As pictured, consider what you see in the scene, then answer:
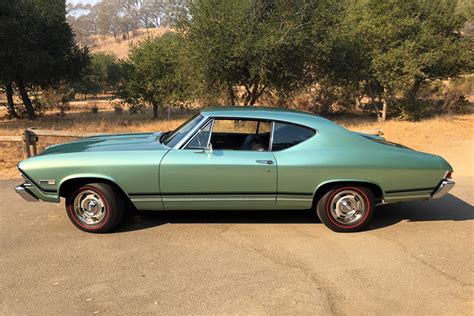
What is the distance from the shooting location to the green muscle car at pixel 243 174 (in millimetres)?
4352

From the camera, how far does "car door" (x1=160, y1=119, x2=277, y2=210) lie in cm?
434

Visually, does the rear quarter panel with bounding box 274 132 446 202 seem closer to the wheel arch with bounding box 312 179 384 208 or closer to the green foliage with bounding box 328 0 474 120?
the wheel arch with bounding box 312 179 384 208

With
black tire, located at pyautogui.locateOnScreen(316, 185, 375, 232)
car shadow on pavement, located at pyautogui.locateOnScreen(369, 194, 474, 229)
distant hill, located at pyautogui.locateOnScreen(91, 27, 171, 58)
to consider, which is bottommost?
car shadow on pavement, located at pyautogui.locateOnScreen(369, 194, 474, 229)

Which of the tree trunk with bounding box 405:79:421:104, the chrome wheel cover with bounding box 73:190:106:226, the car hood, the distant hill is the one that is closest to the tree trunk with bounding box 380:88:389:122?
the tree trunk with bounding box 405:79:421:104

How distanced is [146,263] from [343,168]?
237cm

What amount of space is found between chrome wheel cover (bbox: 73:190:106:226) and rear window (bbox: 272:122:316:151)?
211 cm

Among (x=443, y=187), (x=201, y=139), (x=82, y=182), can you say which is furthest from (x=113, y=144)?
(x=443, y=187)

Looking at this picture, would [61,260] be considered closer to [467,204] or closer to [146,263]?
[146,263]

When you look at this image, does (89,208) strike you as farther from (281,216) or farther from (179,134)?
(281,216)

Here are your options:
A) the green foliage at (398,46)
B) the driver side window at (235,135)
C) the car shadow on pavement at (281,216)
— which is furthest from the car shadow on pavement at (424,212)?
the green foliage at (398,46)

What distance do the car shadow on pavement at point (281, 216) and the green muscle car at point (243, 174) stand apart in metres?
0.44

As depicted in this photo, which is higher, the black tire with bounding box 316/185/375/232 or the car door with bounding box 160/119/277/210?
the car door with bounding box 160/119/277/210

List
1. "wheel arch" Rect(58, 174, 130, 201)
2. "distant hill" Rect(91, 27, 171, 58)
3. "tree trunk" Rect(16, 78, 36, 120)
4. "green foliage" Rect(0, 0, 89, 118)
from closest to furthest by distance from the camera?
1. "wheel arch" Rect(58, 174, 130, 201)
2. "green foliage" Rect(0, 0, 89, 118)
3. "tree trunk" Rect(16, 78, 36, 120)
4. "distant hill" Rect(91, 27, 171, 58)

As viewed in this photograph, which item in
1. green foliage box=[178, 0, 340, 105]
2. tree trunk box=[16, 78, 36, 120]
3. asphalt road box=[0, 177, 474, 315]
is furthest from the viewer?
tree trunk box=[16, 78, 36, 120]
